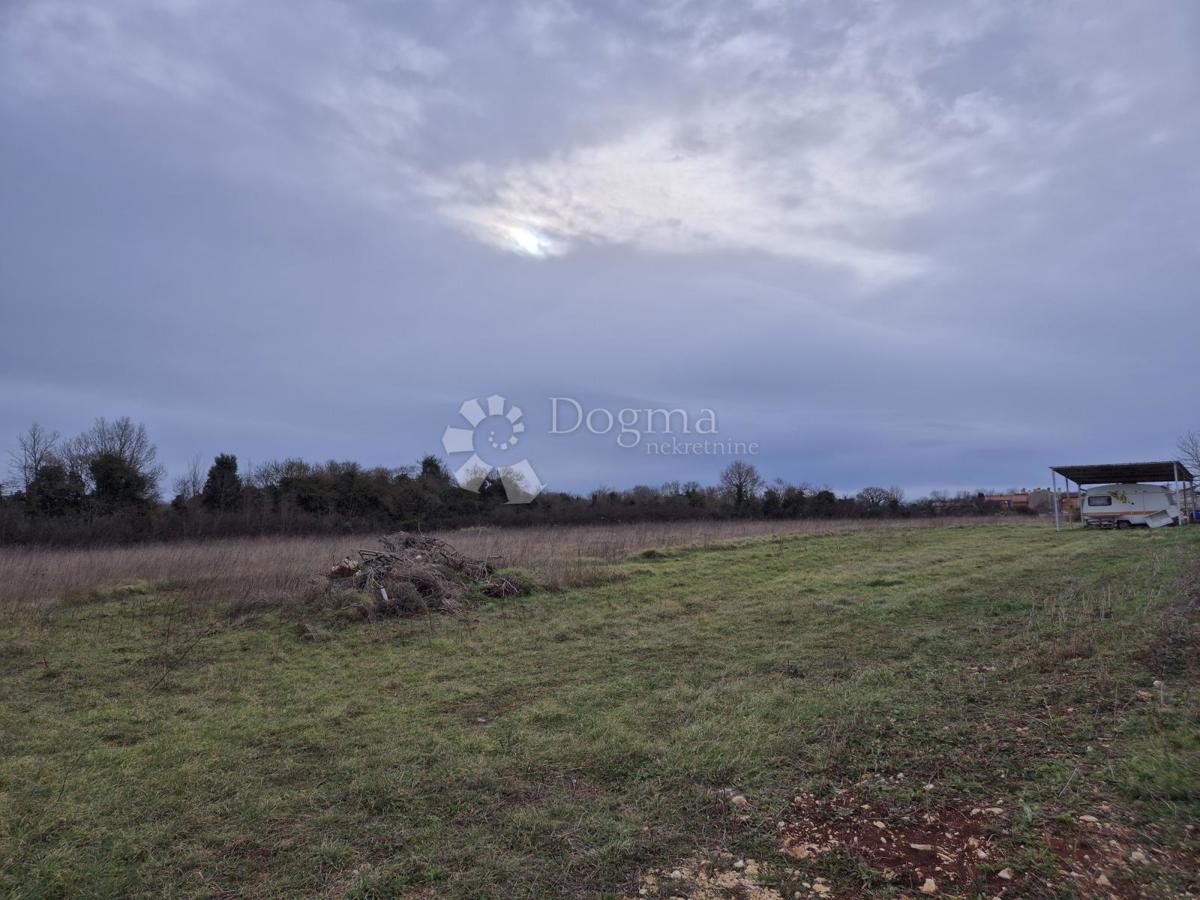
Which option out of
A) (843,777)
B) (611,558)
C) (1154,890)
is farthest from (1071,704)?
(611,558)

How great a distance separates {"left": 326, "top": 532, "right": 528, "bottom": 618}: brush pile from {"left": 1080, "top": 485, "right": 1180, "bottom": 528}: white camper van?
2540 centimetres

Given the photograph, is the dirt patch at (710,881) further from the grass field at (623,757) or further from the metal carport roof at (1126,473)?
the metal carport roof at (1126,473)

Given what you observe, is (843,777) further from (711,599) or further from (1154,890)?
(711,599)

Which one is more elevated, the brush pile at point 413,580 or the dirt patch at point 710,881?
the brush pile at point 413,580

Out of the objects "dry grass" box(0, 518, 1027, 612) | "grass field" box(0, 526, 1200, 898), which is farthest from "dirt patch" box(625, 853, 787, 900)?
"dry grass" box(0, 518, 1027, 612)

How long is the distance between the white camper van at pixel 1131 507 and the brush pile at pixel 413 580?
25399mm

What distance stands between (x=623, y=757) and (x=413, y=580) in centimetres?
725

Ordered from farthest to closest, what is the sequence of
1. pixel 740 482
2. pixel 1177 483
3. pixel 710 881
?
pixel 740 482
pixel 1177 483
pixel 710 881

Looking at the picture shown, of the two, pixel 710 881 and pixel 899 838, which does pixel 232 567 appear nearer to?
pixel 710 881

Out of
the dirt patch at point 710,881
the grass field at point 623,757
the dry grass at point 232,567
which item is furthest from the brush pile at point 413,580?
the dirt patch at point 710,881

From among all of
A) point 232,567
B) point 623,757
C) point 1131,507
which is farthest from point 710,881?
point 1131,507

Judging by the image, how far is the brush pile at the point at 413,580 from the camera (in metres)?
10.0

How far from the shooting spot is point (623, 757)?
412 cm

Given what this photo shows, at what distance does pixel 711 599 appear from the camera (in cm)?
1099
